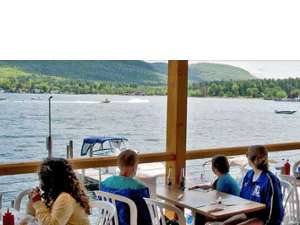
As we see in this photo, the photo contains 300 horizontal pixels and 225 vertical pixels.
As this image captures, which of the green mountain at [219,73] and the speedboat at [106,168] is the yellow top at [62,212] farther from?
the green mountain at [219,73]

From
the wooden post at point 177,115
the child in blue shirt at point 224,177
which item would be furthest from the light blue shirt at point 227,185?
the wooden post at point 177,115

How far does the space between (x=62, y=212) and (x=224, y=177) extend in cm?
171

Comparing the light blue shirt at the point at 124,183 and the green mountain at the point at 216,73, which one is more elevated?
the green mountain at the point at 216,73

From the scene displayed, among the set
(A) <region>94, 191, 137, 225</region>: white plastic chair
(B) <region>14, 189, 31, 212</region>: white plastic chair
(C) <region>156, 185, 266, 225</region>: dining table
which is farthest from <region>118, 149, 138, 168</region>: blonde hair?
(B) <region>14, 189, 31, 212</region>: white plastic chair

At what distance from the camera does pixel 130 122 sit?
4691 millimetres

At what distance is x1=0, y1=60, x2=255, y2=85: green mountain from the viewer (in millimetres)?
4113

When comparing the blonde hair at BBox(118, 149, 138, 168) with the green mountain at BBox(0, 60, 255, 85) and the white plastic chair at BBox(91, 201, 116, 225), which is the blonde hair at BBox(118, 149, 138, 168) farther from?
the green mountain at BBox(0, 60, 255, 85)

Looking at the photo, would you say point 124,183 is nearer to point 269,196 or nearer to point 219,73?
point 269,196

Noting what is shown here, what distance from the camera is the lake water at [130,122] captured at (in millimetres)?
3938

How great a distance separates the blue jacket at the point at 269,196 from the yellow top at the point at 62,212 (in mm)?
1510
